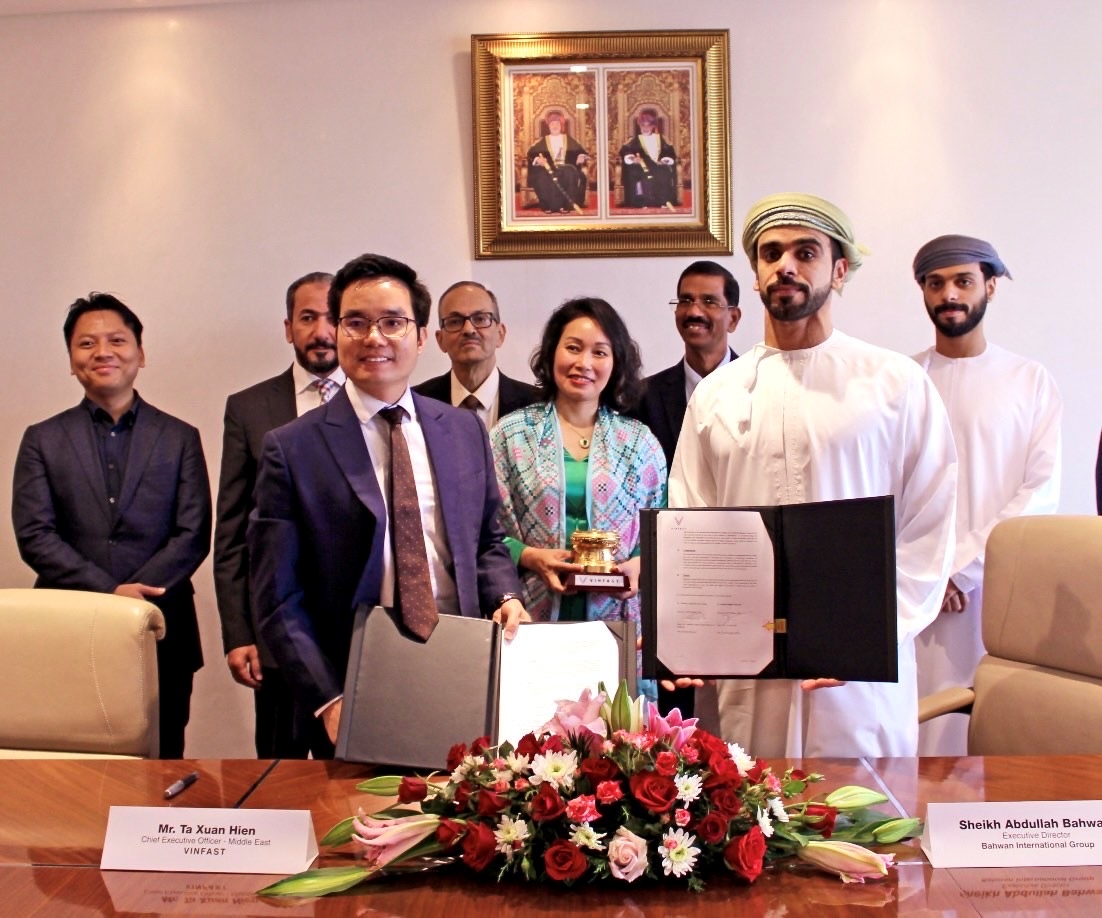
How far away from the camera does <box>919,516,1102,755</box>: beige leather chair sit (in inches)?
97.1

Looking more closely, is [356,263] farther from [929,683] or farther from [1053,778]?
[929,683]

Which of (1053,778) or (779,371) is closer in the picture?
(1053,778)

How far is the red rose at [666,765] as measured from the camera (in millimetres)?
1395

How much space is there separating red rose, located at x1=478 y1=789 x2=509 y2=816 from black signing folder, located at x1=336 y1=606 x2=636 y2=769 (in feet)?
1.60

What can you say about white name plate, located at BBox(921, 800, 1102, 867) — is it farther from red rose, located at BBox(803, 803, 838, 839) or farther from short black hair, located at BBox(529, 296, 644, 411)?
short black hair, located at BBox(529, 296, 644, 411)

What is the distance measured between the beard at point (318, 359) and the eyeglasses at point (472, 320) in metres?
0.44

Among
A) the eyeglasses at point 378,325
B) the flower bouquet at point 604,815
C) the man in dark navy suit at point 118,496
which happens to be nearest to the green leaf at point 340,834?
the flower bouquet at point 604,815

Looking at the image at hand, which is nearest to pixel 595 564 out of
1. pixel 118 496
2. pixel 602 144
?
pixel 118 496

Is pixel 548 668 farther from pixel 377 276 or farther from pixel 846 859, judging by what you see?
pixel 377 276

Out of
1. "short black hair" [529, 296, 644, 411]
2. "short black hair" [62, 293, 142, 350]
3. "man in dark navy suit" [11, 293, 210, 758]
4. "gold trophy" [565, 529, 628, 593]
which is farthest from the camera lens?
"short black hair" [62, 293, 142, 350]

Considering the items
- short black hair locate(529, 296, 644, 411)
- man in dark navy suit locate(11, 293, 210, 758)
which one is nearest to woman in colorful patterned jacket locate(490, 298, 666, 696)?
short black hair locate(529, 296, 644, 411)

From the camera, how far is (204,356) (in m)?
4.76

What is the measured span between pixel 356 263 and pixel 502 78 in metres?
2.41

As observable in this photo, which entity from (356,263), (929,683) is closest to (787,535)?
(356,263)
